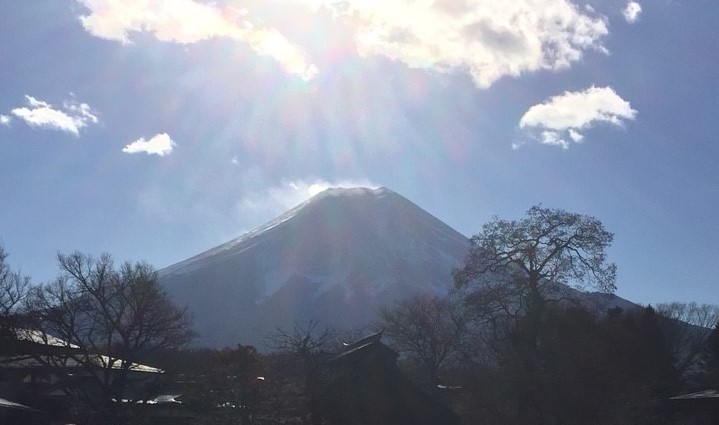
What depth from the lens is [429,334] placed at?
4719 cm

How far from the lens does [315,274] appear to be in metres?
158

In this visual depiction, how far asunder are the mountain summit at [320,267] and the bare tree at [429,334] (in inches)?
2855

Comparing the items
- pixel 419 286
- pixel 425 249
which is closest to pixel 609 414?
pixel 419 286

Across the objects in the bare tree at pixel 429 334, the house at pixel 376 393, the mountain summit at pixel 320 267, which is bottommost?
the house at pixel 376 393

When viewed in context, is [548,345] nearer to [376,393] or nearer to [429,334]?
[376,393]

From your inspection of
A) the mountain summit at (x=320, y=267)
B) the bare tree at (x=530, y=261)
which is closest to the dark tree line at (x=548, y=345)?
the bare tree at (x=530, y=261)

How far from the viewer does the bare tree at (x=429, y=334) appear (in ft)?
151

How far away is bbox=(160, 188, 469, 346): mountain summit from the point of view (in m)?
136

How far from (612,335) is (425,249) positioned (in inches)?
4822

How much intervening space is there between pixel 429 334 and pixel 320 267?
375 ft

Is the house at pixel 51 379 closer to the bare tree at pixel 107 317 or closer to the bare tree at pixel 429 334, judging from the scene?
the bare tree at pixel 107 317

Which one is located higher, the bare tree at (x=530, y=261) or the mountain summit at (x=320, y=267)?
the mountain summit at (x=320, y=267)

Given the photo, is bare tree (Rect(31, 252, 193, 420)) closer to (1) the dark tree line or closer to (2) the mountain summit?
(1) the dark tree line

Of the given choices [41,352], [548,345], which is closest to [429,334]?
[548,345]
